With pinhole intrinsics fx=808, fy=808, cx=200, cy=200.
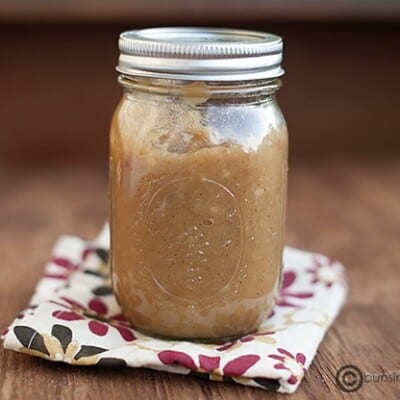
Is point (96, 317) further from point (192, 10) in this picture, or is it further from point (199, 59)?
point (192, 10)

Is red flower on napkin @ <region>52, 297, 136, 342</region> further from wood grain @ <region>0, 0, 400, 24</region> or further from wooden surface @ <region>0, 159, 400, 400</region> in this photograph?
→ wood grain @ <region>0, 0, 400, 24</region>

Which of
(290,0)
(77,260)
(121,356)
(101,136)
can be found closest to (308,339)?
(121,356)

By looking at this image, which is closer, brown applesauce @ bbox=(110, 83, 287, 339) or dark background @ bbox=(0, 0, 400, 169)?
brown applesauce @ bbox=(110, 83, 287, 339)

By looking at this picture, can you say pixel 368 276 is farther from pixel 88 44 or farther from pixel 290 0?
pixel 88 44

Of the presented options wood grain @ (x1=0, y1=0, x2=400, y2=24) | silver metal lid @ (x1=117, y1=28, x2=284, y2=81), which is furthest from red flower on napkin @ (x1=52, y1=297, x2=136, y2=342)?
wood grain @ (x1=0, y1=0, x2=400, y2=24)

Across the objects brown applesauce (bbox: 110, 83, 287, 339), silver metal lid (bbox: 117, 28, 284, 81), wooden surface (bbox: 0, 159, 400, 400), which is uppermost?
silver metal lid (bbox: 117, 28, 284, 81)

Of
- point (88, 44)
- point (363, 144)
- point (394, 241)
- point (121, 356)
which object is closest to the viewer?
point (121, 356)
